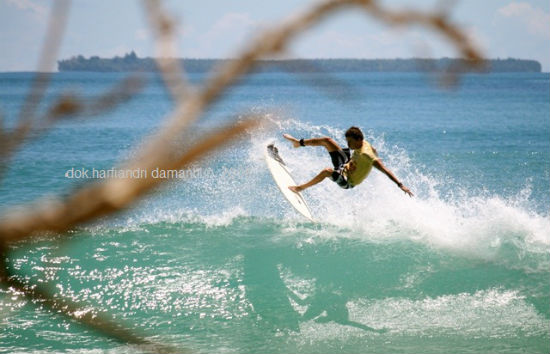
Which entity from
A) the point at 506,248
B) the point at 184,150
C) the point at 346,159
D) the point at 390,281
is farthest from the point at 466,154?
the point at 184,150

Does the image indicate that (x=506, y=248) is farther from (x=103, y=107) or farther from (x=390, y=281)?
(x=103, y=107)

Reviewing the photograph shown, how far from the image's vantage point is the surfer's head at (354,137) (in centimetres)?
747

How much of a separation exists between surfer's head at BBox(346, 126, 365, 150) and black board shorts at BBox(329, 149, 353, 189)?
467 millimetres

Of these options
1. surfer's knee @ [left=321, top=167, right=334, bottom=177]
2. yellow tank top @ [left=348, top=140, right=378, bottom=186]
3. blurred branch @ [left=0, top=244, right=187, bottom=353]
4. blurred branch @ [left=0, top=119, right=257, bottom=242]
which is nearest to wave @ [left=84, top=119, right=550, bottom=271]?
surfer's knee @ [left=321, top=167, right=334, bottom=177]

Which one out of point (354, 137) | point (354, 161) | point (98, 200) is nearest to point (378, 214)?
point (354, 161)

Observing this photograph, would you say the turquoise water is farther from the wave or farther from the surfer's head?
the surfer's head

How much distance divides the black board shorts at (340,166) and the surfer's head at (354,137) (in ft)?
1.53

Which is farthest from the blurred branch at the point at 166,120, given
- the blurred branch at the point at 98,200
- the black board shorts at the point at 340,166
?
the black board shorts at the point at 340,166

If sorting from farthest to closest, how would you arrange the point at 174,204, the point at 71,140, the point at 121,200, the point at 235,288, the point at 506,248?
the point at 71,140
the point at 174,204
the point at 506,248
the point at 235,288
the point at 121,200

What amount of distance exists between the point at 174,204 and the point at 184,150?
14.5 meters

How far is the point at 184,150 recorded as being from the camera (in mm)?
830

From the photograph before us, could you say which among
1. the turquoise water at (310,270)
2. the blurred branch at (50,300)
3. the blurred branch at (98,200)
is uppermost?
the turquoise water at (310,270)

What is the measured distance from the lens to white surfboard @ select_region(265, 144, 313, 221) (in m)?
9.49

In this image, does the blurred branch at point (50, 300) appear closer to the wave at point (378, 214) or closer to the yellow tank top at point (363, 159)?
the yellow tank top at point (363, 159)
